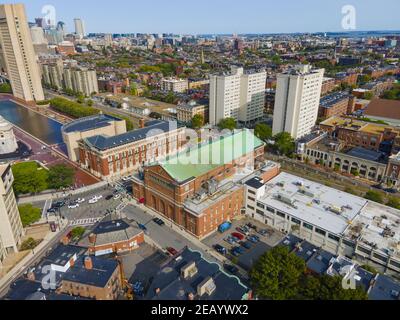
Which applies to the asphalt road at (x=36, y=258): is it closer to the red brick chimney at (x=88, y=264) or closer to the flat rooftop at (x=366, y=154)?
the red brick chimney at (x=88, y=264)

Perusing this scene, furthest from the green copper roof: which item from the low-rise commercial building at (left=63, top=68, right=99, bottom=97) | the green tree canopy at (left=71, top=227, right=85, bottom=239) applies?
the low-rise commercial building at (left=63, top=68, right=99, bottom=97)

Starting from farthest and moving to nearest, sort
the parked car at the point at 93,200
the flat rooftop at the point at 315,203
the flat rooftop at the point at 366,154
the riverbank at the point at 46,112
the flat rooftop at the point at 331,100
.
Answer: the riverbank at the point at 46,112 < the flat rooftop at the point at 331,100 < the flat rooftop at the point at 366,154 < the parked car at the point at 93,200 < the flat rooftop at the point at 315,203

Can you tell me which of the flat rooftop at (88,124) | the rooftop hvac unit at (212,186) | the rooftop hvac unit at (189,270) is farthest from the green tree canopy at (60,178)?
the rooftop hvac unit at (189,270)

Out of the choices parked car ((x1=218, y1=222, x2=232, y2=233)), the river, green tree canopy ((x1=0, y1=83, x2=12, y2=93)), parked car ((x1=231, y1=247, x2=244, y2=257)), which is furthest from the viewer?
green tree canopy ((x1=0, y1=83, x2=12, y2=93))

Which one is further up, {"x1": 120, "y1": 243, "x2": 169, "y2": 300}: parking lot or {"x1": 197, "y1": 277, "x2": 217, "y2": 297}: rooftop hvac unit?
{"x1": 197, "y1": 277, "x2": 217, "y2": 297}: rooftop hvac unit

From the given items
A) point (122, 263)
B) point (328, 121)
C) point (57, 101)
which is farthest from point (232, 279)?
point (57, 101)

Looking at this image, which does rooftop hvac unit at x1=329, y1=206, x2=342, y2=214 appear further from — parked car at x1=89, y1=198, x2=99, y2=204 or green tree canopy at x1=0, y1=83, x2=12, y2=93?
green tree canopy at x1=0, y1=83, x2=12, y2=93

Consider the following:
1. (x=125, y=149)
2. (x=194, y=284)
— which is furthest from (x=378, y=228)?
(x=125, y=149)
